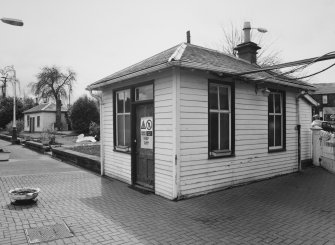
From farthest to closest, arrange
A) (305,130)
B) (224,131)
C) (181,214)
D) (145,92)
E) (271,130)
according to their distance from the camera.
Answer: (305,130)
(271,130)
(145,92)
(224,131)
(181,214)

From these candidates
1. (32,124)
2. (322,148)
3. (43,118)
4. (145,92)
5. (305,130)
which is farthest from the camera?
(32,124)

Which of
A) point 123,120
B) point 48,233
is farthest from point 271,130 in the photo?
point 48,233

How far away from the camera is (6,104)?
147 ft

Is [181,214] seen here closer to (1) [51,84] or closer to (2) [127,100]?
(2) [127,100]

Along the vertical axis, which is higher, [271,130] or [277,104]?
[277,104]

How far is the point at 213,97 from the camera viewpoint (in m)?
7.54

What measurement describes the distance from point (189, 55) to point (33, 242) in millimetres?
5302

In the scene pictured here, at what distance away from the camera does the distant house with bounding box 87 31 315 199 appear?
22.2 ft

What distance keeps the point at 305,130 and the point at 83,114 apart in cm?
2381

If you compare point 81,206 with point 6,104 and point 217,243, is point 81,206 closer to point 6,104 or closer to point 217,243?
point 217,243

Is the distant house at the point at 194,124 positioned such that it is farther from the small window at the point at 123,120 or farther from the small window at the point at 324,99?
the small window at the point at 324,99

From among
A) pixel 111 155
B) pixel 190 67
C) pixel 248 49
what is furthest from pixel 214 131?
pixel 248 49

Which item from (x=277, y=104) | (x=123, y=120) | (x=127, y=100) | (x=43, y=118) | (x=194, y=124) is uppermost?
(x=43, y=118)

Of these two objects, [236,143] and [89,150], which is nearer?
[236,143]
